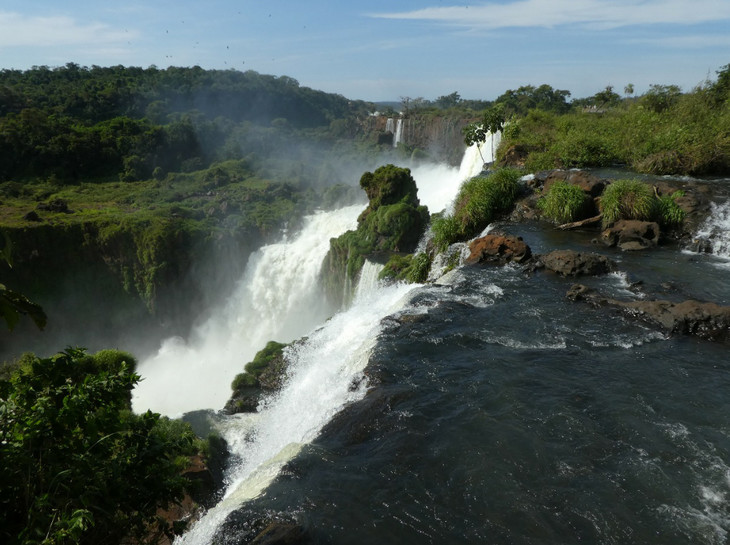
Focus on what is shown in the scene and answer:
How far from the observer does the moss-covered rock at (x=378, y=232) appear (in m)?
25.7

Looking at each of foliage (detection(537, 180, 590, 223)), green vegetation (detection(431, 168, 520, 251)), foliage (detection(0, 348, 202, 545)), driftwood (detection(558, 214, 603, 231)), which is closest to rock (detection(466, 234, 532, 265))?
green vegetation (detection(431, 168, 520, 251))

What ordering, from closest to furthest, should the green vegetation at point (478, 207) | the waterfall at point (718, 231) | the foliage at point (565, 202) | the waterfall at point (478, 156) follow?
1. the waterfall at point (718, 231)
2. the foliage at point (565, 202)
3. the green vegetation at point (478, 207)
4. the waterfall at point (478, 156)

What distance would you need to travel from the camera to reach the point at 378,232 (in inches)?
1036

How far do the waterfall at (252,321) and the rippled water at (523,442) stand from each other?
20285mm

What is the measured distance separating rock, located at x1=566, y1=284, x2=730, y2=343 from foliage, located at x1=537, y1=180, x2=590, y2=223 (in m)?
6.32

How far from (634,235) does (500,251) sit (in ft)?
14.2

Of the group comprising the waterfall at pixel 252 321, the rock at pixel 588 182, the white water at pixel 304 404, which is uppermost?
the rock at pixel 588 182

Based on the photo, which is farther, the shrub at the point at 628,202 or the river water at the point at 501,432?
the shrub at the point at 628,202

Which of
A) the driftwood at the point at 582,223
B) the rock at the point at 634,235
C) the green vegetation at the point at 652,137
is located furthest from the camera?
the green vegetation at the point at 652,137

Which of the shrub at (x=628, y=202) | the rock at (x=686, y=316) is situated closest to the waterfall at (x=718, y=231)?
the shrub at (x=628, y=202)

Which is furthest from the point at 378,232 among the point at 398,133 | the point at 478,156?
the point at 398,133

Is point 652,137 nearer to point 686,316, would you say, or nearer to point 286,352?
point 686,316

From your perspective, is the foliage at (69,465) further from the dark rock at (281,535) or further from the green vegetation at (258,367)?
the green vegetation at (258,367)

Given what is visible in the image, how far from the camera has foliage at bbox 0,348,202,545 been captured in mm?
3340
